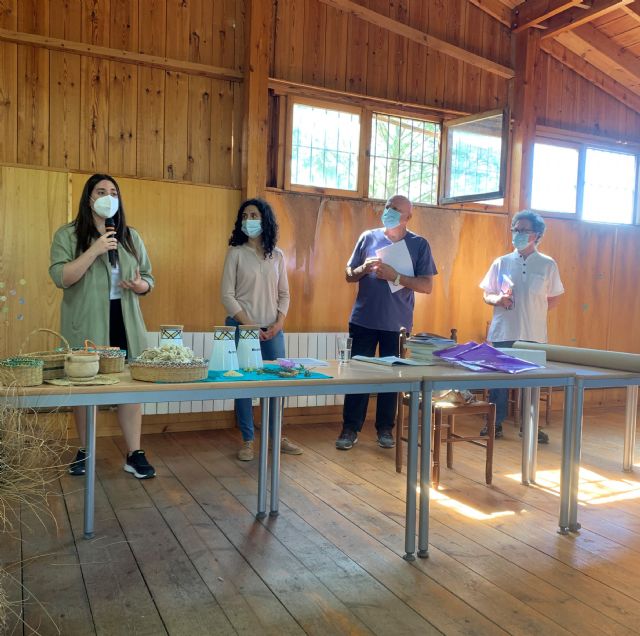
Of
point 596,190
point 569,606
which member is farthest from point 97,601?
point 596,190

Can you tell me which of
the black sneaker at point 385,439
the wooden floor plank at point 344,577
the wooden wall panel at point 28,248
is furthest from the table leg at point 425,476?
the wooden wall panel at point 28,248

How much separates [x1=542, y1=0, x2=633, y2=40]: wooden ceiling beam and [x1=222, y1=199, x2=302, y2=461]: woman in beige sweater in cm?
314

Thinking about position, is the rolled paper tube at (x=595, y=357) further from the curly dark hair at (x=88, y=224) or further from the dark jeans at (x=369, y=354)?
the curly dark hair at (x=88, y=224)

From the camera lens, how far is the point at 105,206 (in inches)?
108

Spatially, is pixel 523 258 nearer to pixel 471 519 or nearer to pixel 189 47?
pixel 471 519

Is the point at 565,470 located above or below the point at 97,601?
above

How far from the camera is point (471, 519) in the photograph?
282 centimetres

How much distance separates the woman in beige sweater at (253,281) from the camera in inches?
141

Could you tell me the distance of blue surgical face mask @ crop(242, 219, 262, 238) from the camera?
11.7 ft

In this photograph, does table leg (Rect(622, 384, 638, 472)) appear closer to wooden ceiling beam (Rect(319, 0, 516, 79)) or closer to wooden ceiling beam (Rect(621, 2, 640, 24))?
wooden ceiling beam (Rect(319, 0, 516, 79))

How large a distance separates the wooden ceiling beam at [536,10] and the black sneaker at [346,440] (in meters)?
3.53

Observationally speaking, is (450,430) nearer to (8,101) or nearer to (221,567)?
(221,567)

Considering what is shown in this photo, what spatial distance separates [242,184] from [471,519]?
2.74 metres

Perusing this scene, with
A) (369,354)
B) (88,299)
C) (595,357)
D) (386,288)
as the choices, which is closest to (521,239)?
(386,288)
